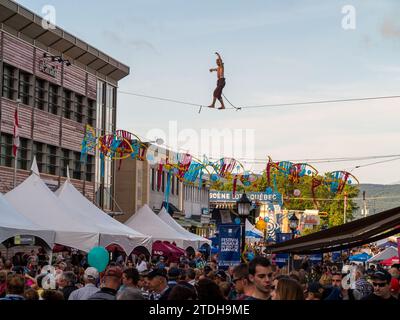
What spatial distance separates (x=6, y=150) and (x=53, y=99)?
18.5 feet

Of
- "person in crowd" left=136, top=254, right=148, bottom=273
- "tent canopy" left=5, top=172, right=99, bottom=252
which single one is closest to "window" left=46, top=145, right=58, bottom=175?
"person in crowd" left=136, top=254, right=148, bottom=273

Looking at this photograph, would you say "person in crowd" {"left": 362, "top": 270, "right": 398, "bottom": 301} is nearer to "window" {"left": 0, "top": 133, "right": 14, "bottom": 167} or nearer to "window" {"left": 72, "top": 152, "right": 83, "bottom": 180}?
"window" {"left": 0, "top": 133, "right": 14, "bottom": 167}

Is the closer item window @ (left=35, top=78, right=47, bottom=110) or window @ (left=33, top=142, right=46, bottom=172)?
window @ (left=35, top=78, right=47, bottom=110)

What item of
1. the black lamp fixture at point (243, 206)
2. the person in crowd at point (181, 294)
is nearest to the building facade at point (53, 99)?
the black lamp fixture at point (243, 206)

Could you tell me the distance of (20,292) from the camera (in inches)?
395

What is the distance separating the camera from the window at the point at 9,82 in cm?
Answer: 3869

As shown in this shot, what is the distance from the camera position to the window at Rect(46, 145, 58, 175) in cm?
4412

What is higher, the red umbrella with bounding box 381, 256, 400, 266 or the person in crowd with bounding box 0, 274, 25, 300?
the person in crowd with bounding box 0, 274, 25, 300

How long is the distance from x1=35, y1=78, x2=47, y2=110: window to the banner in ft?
73.8

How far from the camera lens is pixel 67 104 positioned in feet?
151

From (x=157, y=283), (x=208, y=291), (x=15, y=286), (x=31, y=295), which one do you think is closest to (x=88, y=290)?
(x=157, y=283)

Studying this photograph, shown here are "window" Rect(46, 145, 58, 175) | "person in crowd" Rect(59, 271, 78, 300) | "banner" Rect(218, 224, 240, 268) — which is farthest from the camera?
"window" Rect(46, 145, 58, 175)

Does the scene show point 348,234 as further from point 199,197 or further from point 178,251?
point 199,197
